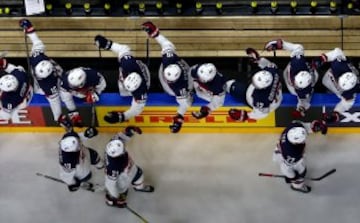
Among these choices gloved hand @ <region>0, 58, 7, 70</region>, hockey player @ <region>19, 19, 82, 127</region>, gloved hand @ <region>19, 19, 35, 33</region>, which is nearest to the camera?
hockey player @ <region>19, 19, 82, 127</region>

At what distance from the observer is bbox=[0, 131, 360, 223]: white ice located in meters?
8.80

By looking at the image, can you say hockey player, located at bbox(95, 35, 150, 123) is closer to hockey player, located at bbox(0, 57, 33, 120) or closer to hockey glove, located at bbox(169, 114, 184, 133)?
hockey glove, located at bbox(169, 114, 184, 133)

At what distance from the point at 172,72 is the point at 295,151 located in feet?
4.80

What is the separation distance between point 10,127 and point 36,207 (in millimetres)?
1159

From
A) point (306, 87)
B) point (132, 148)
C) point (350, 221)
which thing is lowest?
point (350, 221)

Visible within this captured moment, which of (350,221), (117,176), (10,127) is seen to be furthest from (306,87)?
(10,127)

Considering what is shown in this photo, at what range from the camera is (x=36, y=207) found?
9062mm

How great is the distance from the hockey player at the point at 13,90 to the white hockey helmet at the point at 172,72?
1.53 meters

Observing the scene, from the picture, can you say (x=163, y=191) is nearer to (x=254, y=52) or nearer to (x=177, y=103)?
(x=177, y=103)

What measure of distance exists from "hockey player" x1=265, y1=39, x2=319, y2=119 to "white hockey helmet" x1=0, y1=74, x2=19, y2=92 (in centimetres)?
267

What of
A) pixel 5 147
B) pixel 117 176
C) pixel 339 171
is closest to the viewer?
pixel 117 176

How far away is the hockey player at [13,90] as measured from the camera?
8.56 m

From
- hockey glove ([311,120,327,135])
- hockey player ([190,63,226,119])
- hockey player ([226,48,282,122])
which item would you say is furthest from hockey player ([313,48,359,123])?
hockey player ([190,63,226,119])

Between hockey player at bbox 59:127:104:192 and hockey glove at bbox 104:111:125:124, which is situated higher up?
hockey glove at bbox 104:111:125:124
